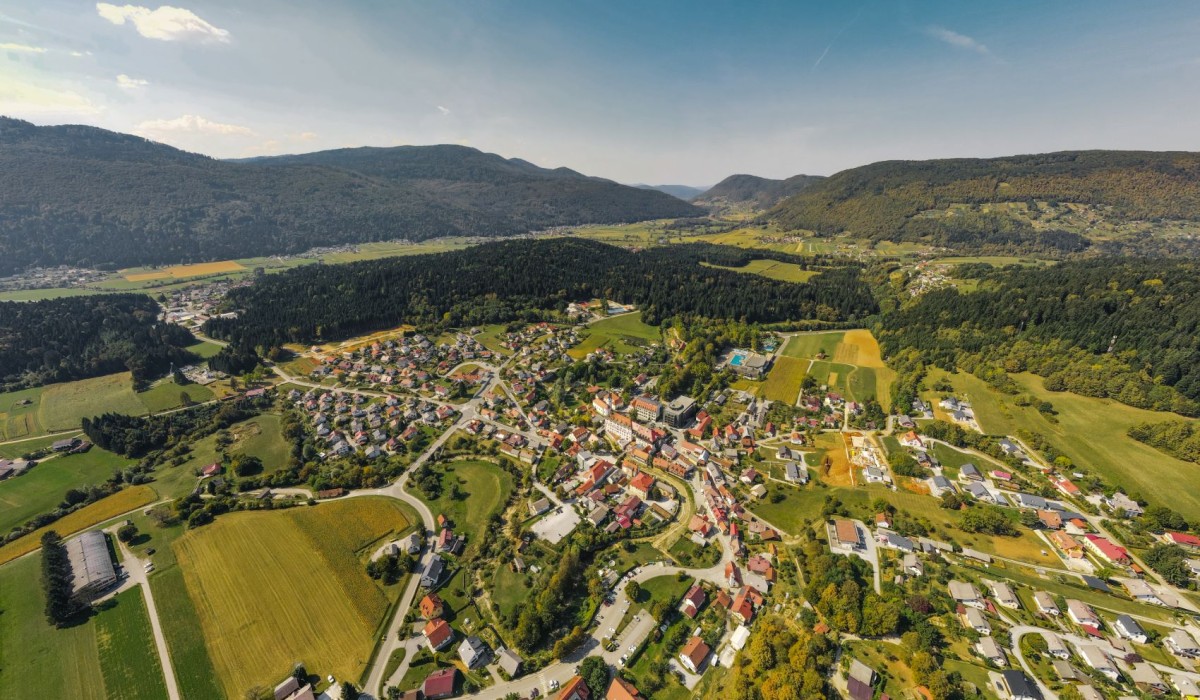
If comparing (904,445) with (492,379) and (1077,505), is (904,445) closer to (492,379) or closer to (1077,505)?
(1077,505)

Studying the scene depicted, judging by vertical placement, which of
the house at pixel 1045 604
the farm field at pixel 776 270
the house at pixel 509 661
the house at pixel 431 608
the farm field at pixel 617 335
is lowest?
the house at pixel 509 661

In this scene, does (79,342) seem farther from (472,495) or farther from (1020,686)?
(1020,686)

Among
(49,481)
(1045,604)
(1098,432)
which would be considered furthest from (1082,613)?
(49,481)

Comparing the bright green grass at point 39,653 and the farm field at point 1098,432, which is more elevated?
the farm field at point 1098,432

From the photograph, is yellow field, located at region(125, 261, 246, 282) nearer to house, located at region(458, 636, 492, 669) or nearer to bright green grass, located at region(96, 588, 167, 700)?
bright green grass, located at region(96, 588, 167, 700)

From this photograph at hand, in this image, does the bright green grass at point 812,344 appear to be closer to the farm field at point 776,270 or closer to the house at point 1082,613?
the farm field at point 776,270

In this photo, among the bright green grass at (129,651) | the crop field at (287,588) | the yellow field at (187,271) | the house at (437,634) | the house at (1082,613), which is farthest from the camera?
the yellow field at (187,271)

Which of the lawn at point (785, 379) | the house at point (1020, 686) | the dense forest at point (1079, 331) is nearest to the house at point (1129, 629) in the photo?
the house at point (1020, 686)
